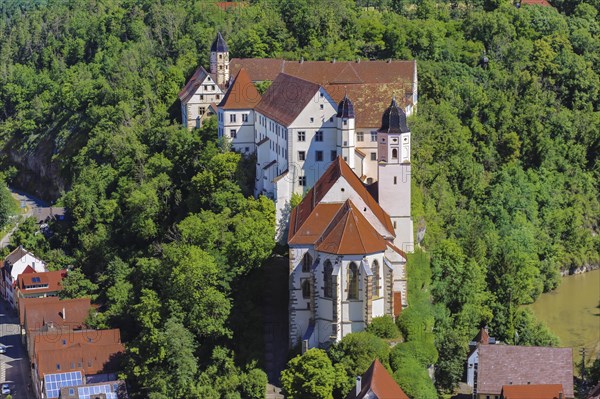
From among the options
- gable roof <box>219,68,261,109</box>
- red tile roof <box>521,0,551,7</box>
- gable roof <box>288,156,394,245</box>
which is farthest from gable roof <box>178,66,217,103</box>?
red tile roof <box>521,0,551,7</box>

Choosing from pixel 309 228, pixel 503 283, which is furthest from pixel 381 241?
pixel 503 283

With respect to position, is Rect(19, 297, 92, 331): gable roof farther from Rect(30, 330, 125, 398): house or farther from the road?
Rect(30, 330, 125, 398): house

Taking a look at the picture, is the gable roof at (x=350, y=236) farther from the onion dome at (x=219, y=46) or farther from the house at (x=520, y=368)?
the onion dome at (x=219, y=46)

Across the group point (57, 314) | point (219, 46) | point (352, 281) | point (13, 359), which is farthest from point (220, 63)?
point (352, 281)

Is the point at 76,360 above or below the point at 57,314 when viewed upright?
below

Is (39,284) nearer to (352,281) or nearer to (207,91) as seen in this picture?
(207,91)

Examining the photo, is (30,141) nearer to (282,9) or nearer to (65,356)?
(282,9)
